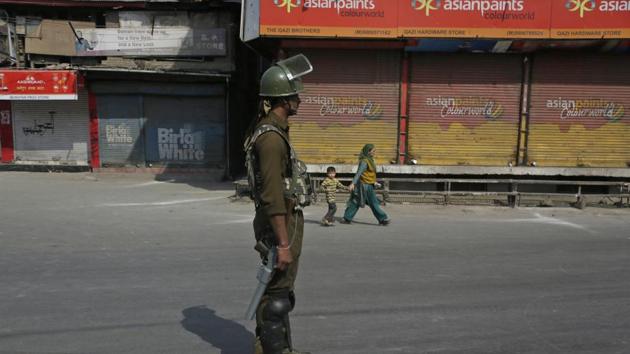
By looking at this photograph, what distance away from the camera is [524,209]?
11500mm

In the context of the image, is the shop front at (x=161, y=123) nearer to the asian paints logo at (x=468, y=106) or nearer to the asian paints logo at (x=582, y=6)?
the asian paints logo at (x=468, y=106)

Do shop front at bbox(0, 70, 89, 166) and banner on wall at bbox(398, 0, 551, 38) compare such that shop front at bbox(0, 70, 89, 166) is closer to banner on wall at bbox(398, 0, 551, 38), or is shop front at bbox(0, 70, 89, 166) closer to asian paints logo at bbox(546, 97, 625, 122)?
banner on wall at bbox(398, 0, 551, 38)

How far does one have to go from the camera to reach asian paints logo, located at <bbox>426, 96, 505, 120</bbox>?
42.3 ft

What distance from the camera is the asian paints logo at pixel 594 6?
11.7 metres

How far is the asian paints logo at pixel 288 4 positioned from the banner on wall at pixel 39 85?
8343mm

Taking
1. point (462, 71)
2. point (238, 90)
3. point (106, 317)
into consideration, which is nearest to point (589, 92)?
point (462, 71)

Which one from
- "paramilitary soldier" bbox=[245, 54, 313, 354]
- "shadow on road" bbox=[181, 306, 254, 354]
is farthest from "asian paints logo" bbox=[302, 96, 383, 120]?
"paramilitary soldier" bbox=[245, 54, 313, 354]

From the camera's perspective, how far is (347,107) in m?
13.0

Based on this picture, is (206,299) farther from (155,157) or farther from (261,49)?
(155,157)

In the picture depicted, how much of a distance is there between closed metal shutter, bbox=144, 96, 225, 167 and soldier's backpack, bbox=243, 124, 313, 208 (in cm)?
1398

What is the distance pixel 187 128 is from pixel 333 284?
41.5 ft

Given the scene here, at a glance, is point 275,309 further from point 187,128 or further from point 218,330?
point 187,128

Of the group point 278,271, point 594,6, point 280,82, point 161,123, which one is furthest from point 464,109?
point 278,271

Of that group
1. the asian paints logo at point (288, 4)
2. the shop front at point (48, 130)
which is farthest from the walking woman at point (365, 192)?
the shop front at point (48, 130)
